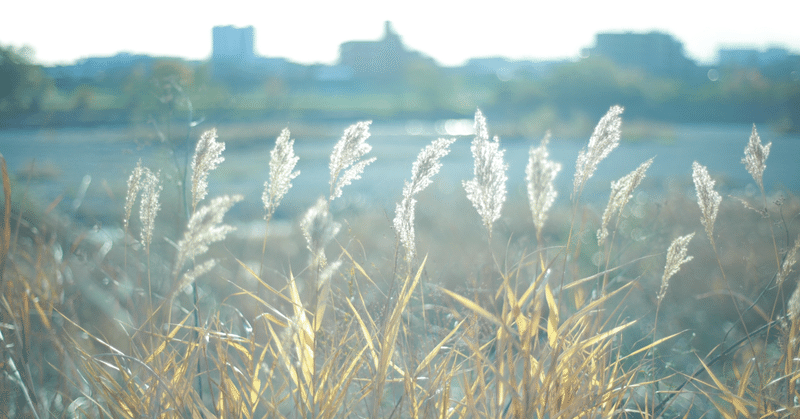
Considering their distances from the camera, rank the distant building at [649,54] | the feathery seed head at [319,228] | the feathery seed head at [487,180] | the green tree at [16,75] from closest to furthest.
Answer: the feathery seed head at [319,228], the feathery seed head at [487,180], the green tree at [16,75], the distant building at [649,54]

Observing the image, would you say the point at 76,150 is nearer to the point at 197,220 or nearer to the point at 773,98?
the point at 197,220

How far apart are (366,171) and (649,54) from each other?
23.3 m

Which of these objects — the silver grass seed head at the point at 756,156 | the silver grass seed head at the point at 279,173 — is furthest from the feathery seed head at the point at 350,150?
the silver grass seed head at the point at 756,156

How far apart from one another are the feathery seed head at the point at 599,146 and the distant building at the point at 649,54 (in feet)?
100

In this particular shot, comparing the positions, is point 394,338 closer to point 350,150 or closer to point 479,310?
point 479,310

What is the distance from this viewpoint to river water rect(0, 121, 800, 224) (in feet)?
24.8

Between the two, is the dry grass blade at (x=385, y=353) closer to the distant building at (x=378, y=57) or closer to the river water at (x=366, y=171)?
the river water at (x=366, y=171)

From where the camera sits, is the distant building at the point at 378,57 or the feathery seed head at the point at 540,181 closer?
the feathery seed head at the point at 540,181

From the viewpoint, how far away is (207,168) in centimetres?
135

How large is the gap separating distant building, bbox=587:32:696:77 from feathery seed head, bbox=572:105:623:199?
30.5 meters

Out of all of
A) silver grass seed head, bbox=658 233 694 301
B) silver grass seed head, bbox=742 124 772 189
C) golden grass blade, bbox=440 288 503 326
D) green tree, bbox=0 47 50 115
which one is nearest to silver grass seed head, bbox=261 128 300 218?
golden grass blade, bbox=440 288 503 326

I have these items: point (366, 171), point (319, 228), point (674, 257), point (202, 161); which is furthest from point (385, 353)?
point (366, 171)

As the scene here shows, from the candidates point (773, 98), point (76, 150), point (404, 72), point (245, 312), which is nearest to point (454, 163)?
point (245, 312)

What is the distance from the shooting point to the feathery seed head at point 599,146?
126 cm
